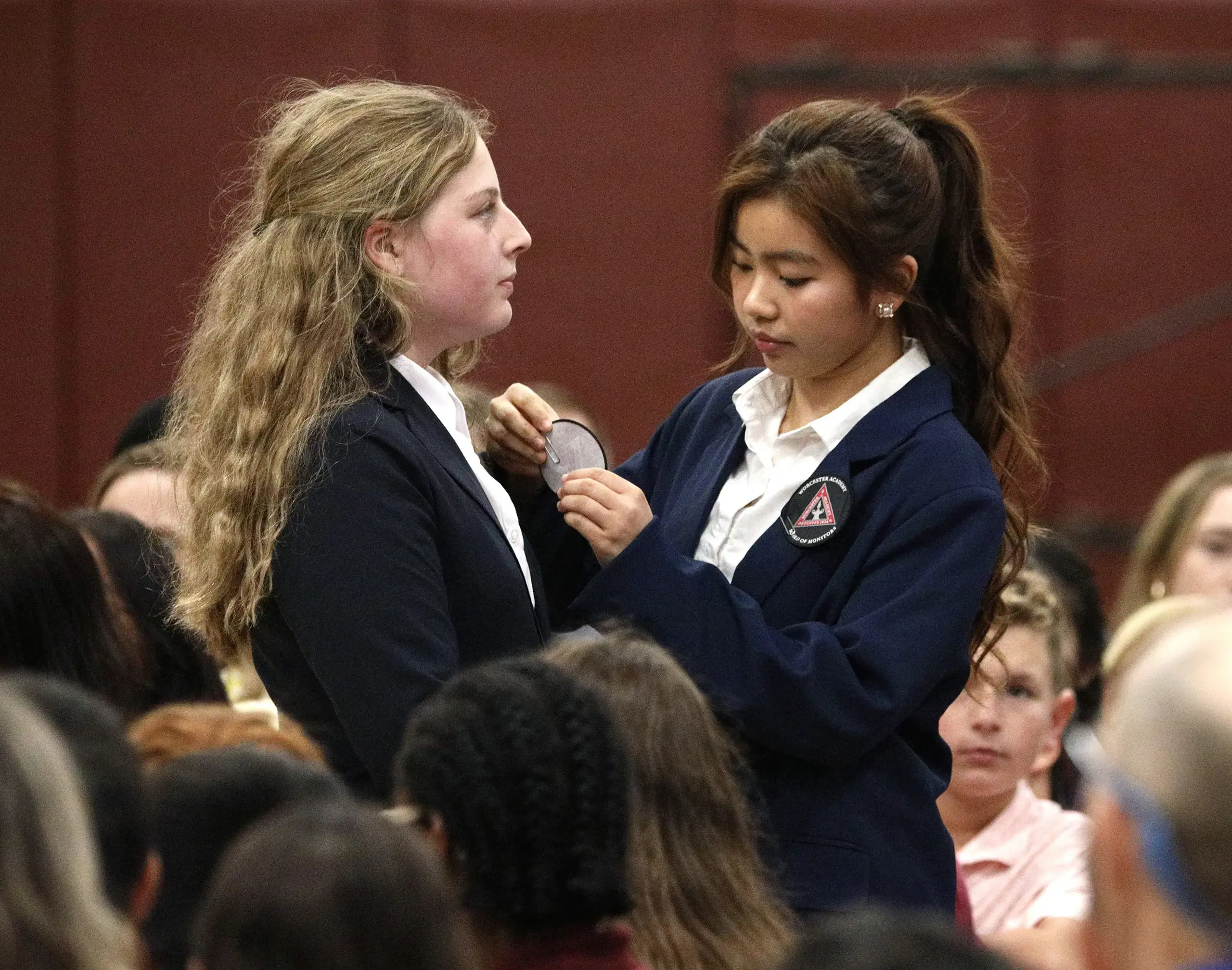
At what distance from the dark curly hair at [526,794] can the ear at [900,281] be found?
0.78 m

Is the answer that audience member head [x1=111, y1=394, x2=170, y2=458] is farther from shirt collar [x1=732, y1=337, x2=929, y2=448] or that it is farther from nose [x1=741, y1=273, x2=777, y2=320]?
nose [x1=741, y1=273, x2=777, y2=320]

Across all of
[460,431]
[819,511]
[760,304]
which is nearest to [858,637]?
[819,511]

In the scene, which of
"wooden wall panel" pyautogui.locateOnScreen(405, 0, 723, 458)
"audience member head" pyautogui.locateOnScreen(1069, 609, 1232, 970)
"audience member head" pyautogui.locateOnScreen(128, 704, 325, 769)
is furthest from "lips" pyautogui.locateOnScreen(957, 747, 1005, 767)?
"wooden wall panel" pyautogui.locateOnScreen(405, 0, 723, 458)

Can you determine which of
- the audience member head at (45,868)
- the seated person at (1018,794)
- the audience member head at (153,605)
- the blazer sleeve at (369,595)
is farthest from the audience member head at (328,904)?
the seated person at (1018,794)

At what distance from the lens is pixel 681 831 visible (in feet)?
5.90

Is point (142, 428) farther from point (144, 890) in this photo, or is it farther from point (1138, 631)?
point (144, 890)

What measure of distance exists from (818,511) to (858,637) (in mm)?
177

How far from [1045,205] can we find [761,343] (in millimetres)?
3291

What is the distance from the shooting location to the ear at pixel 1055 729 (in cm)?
302

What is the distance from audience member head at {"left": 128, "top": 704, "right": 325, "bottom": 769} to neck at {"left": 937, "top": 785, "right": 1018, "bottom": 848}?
146 centimetres

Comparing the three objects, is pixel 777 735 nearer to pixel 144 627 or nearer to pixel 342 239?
pixel 342 239

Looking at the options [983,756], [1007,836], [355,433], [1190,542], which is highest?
[355,433]

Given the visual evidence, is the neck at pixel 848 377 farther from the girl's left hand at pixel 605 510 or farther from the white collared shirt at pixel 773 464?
the girl's left hand at pixel 605 510

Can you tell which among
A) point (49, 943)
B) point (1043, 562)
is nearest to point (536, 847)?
point (49, 943)
